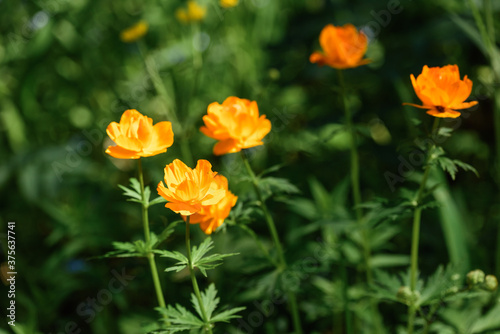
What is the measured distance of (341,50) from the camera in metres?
1.04

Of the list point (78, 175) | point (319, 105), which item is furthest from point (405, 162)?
point (78, 175)

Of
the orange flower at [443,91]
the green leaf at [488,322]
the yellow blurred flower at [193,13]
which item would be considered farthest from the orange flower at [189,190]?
the yellow blurred flower at [193,13]

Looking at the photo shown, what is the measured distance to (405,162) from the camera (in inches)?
62.3

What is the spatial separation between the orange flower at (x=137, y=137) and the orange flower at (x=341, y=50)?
41 cm

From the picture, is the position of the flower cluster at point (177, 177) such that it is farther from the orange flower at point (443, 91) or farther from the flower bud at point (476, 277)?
the flower bud at point (476, 277)

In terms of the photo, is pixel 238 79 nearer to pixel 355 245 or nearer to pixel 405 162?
pixel 405 162

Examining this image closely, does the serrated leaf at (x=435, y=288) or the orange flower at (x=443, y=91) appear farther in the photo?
the serrated leaf at (x=435, y=288)

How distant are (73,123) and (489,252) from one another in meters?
1.69

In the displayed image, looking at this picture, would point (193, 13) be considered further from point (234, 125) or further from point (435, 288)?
point (435, 288)

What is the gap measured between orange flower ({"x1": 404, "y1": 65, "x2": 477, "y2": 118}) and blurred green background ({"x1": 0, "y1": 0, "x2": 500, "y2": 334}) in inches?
16.4

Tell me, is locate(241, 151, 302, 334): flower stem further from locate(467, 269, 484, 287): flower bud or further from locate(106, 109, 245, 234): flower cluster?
locate(467, 269, 484, 287): flower bud

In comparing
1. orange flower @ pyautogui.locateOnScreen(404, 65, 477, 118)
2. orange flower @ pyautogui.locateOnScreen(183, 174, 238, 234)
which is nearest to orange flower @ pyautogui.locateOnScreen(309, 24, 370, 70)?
orange flower @ pyautogui.locateOnScreen(404, 65, 477, 118)

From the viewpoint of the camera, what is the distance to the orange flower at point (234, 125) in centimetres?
81

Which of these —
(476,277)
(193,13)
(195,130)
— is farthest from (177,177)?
(195,130)
